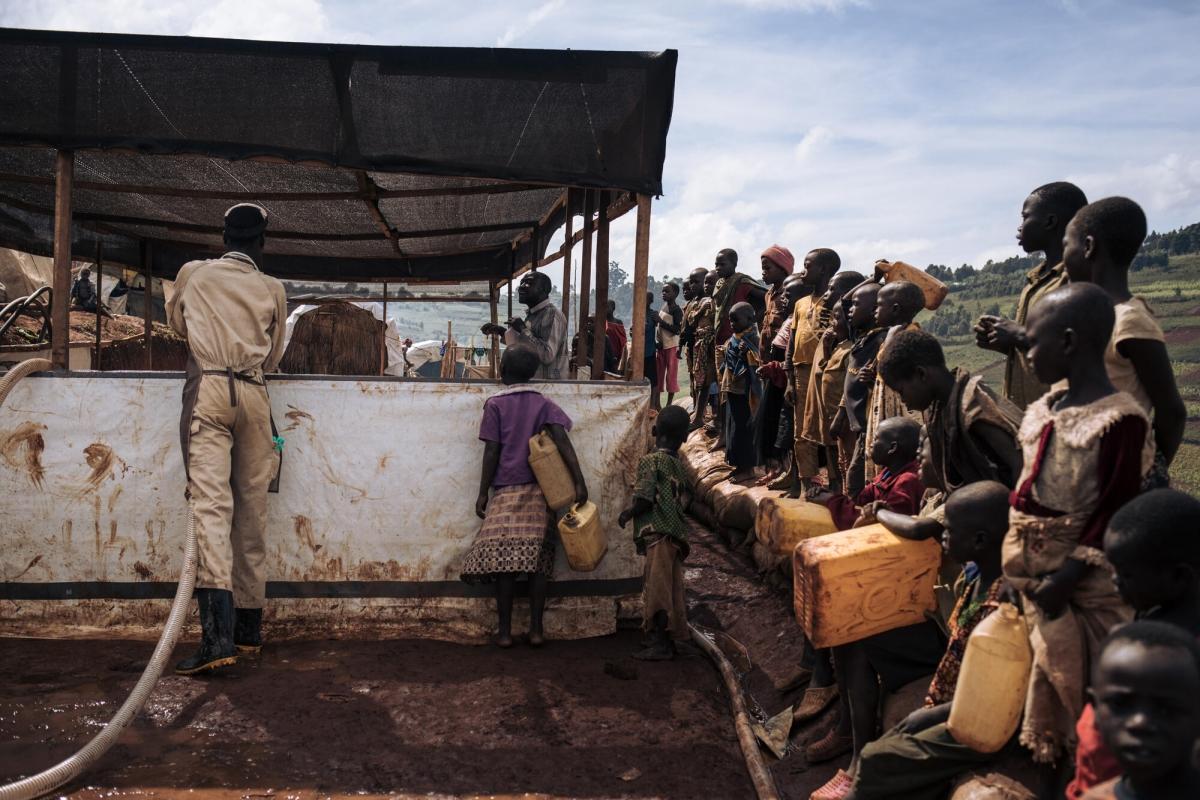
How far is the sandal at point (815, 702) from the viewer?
4164 millimetres

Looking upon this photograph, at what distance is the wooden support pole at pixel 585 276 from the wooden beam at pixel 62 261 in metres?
3.12

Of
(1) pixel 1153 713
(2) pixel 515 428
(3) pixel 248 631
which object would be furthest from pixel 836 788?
(3) pixel 248 631

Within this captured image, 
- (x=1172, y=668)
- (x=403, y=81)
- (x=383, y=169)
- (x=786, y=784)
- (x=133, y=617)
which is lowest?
(x=786, y=784)

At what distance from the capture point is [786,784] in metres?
3.87

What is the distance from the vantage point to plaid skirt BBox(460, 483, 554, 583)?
16.5 feet

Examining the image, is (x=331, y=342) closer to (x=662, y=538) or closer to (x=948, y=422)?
(x=662, y=538)

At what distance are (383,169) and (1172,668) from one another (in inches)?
168

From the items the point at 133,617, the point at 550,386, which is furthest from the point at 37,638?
the point at 550,386

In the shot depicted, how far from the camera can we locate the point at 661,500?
5.05 m

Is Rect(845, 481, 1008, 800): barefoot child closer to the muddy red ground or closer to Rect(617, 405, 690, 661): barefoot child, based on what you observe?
the muddy red ground

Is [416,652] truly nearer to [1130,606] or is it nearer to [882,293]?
[882,293]

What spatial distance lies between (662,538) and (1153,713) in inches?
130

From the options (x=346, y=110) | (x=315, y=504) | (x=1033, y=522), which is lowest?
(x=315, y=504)

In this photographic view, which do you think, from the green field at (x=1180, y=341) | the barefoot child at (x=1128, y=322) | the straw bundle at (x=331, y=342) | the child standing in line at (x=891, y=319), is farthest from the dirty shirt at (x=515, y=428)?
the green field at (x=1180, y=341)
